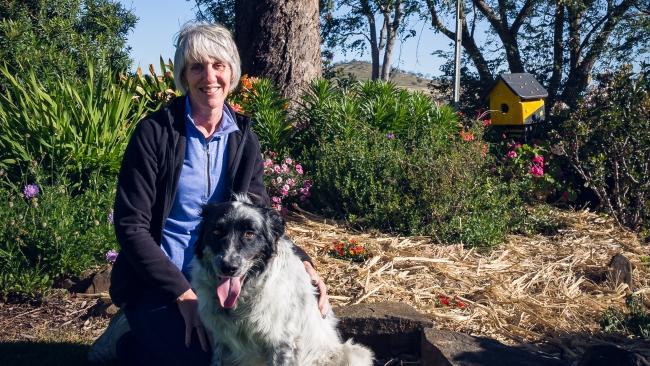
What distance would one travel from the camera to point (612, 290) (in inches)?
252

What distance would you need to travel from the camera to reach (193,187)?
168 inches

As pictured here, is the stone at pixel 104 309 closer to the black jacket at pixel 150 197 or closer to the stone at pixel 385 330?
the black jacket at pixel 150 197

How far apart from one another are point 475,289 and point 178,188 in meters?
3.00

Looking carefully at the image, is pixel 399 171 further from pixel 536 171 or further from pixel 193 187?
pixel 193 187

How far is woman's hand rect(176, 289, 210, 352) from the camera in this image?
4.00 m

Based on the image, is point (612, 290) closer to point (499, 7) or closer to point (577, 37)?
point (577, 37)

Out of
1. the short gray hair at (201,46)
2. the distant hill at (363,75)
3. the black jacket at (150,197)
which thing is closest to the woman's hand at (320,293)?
the black jacket at (150,197)

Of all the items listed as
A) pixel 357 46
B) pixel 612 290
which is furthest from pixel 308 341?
pixel 357 46

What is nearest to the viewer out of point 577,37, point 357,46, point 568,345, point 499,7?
point 568,345

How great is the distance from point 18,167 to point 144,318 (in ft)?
13.8

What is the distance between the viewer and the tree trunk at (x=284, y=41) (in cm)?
1048

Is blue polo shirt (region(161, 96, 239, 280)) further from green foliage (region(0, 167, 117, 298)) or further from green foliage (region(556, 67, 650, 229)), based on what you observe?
green foliage (region(556, 67, 650, 229))

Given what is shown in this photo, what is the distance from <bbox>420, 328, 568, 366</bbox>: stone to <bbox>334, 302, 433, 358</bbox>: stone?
24cm

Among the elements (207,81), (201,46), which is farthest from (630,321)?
(201,46)
